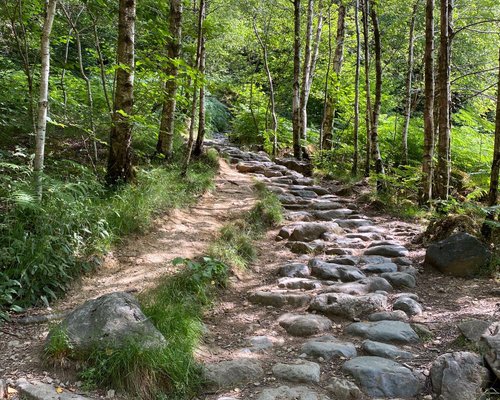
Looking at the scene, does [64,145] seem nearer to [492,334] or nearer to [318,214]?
[318,214]

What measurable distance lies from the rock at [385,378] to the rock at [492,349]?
560mm

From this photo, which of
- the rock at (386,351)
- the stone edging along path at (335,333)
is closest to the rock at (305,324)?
the stone edging along path at (335,333)

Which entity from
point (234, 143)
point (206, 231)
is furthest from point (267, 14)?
point (206, 231)

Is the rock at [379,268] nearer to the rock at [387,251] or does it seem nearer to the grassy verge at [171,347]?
the rock at [387,251]

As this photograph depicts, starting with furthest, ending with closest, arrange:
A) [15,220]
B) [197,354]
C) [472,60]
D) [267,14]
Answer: [267,14], [472,60], [15,220], [197,354]

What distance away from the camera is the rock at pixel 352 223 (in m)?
8.76

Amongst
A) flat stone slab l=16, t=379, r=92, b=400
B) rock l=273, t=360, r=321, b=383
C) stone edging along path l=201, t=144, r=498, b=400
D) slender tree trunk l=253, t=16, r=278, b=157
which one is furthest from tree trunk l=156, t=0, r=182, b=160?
flat stone slab l=16, t=379, r=92, b=400

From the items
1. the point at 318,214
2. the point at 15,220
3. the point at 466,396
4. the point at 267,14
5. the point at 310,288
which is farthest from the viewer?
the point at 267,14

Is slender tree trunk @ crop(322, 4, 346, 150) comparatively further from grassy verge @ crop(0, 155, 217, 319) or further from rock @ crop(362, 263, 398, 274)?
grassy verge @ crop(0, 155, 217, 319)

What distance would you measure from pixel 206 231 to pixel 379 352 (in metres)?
4.10

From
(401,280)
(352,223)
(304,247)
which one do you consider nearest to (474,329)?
(401,280)

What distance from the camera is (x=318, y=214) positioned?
371 inches

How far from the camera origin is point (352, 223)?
8.82 metres

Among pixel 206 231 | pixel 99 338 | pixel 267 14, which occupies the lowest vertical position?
pixel 99 338
